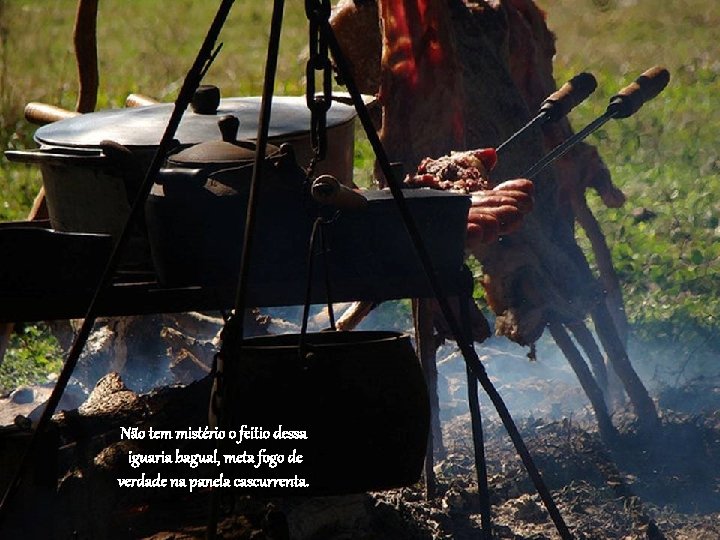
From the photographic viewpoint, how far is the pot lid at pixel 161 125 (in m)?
4.37

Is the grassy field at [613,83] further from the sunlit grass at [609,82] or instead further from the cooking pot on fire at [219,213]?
the cooking pot on fire at [219,213]

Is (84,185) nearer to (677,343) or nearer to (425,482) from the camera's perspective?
(425,482)

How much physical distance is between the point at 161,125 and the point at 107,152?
62 centimetres

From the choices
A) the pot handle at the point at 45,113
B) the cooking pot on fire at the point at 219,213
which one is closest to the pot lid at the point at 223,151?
the cooking pot on fire at the point at 219,213

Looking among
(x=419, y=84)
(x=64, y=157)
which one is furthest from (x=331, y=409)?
(x=419, y=84)

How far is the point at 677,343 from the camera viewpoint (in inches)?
277

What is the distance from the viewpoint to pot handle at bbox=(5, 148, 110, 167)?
13.7 ft

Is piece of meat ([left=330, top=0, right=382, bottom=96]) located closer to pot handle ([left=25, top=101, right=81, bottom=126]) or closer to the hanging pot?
pot handle ([left=25, top=101, right=81, bottom=126])

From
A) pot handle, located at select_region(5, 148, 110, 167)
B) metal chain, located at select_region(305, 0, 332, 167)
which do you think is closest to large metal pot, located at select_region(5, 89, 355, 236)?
pot handle, located at select_region(5, 148, 110, 167)

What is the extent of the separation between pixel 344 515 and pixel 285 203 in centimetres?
115

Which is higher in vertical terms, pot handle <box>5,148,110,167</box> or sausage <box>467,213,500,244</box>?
pot handle <box>5,148,110,167</box>

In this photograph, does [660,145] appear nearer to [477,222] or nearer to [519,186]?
[519,186]

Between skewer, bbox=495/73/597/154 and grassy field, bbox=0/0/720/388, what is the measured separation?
183cm

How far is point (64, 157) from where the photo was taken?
4.23m
